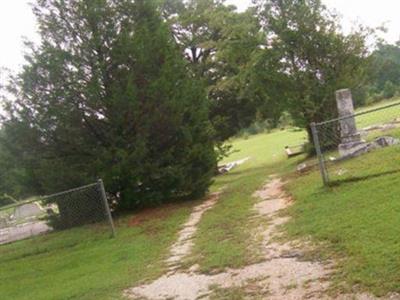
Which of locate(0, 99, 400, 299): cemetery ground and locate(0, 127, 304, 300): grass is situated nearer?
locate(0, 99, 400, 299): cemetery ground

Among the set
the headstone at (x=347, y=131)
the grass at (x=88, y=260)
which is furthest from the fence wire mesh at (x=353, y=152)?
the grass at (x=88, y=260)

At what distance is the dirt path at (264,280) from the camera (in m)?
5.74

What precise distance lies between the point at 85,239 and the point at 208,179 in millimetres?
5057

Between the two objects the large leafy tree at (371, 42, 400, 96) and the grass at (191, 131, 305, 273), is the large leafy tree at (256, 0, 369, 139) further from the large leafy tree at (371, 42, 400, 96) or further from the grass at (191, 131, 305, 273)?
the large leafy tree at (371, 42, 400, 96)

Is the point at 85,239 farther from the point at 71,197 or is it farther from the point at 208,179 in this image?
the point at 208,179

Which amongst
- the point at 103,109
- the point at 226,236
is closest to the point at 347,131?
the point at 103,109

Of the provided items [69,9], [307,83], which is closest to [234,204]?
[69,9]

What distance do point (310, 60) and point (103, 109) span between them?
1006 cm

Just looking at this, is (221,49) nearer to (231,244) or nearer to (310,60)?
(310,60)

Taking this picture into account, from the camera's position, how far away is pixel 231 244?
8727mm

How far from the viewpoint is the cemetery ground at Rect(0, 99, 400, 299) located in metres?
6.17

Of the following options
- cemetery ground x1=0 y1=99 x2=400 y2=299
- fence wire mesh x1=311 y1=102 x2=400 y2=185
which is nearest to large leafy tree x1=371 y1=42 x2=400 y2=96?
fence wire mesh x1=311 y1=102 x2=400 y2=185

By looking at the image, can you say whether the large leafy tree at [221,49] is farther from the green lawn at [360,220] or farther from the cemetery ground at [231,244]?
the green lawn at [360,220]

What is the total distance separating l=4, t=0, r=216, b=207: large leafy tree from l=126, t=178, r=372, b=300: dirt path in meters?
6.86
